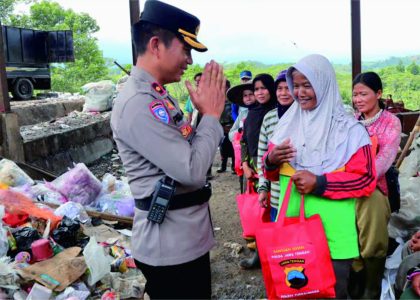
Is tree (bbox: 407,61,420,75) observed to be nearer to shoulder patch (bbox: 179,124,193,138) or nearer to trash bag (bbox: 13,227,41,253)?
trash bag (bbox: 13,227,41,253)

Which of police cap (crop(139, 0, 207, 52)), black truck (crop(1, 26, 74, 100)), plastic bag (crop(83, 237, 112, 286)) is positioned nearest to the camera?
police cap (crop(139, 0, 207, 52))

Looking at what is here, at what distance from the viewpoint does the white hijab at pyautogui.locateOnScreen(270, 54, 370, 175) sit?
6.50 feet

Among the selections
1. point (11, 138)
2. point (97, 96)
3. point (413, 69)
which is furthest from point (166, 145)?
point (413, 69)

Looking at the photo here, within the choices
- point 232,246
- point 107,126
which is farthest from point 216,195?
point 107,126

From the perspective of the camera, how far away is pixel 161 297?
160cm

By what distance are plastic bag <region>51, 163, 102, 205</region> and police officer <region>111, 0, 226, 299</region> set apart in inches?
133

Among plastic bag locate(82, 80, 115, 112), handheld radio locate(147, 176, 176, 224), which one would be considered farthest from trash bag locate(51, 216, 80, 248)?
plastic bag locate(82, 80, 115, 112)

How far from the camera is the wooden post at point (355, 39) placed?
17.2ft

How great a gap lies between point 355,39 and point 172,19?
454 centimetres

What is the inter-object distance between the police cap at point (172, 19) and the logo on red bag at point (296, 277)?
1.13 meters

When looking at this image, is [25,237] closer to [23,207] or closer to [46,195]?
[23,207]

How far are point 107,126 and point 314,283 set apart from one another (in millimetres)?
7430

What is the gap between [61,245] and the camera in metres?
3.47

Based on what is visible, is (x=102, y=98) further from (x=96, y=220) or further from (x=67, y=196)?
(x=96, y=220)
